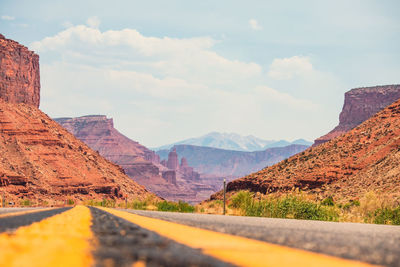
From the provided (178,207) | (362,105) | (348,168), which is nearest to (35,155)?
(348,168)

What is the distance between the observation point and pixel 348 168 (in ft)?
176

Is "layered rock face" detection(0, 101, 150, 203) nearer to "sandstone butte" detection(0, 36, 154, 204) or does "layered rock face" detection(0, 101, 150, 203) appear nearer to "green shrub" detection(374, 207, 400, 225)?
"sandstone butte" detection(0, 36, 154, 204)

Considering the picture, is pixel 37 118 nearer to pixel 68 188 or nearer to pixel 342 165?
pixel 68 188

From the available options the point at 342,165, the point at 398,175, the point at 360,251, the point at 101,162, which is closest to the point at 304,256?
the point at 360,251

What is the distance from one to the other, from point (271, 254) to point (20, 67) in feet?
379

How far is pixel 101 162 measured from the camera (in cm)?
11138

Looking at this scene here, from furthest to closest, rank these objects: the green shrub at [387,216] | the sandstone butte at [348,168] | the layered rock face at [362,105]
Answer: the layered rock face at [362,105] → the sandstone butte at [348,168] → the green shrub at [387,216]

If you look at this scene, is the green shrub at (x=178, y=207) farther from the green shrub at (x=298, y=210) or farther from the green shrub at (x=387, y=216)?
the green shrub at (x=387, y=216)

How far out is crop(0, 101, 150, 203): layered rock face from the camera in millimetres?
75250

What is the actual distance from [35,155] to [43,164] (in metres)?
2.25

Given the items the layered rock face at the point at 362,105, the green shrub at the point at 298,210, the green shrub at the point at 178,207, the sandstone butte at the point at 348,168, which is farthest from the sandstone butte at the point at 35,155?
the layered rock face at the point at 362,105

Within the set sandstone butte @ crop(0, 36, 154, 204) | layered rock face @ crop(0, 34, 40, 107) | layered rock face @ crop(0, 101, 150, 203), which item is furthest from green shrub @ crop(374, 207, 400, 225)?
layered rock face @ crop(0, 34, 40, 107)

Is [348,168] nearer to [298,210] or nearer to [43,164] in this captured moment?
[298,210]

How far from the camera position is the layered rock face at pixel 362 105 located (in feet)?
588
